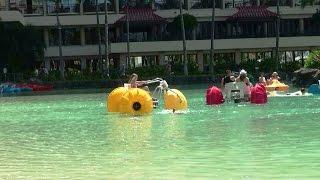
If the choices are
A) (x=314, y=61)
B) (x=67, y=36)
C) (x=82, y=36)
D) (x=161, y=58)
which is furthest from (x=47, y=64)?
(x=314, y=61)

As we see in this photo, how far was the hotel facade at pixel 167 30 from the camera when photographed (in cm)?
7156

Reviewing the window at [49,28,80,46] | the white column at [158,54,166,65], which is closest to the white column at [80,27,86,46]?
the window at [49,28,80,46]

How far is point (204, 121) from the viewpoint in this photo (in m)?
21.1

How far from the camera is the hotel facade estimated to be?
7156cm

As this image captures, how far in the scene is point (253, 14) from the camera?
72.7 m

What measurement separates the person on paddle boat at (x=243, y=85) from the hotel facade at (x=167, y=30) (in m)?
42.2

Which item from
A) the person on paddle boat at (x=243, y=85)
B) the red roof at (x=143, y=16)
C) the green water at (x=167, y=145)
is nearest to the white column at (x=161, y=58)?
the red roof at (x=143, y=16)

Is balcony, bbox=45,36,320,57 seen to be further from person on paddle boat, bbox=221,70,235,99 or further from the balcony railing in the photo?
person on paddle boat, bbox=221,70,235,99

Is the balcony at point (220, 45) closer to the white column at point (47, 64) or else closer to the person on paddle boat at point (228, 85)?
the white column at point (47, 64)

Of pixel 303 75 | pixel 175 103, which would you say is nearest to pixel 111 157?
pixel 175 103

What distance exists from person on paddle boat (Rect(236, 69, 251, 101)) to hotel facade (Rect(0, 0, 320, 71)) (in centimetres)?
4215

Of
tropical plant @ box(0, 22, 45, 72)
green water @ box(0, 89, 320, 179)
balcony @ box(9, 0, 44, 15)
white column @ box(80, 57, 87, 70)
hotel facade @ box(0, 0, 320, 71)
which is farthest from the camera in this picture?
white column @ box(80, 57, 87, 70)

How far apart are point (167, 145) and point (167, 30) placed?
57743mm

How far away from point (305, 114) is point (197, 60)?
51130mm
